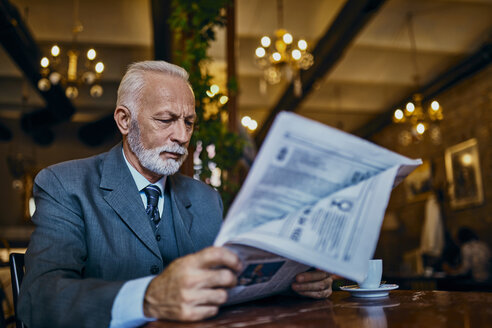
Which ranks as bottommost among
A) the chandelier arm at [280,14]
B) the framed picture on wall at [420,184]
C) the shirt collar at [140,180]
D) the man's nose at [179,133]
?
the framed picture on wall at [420,184]

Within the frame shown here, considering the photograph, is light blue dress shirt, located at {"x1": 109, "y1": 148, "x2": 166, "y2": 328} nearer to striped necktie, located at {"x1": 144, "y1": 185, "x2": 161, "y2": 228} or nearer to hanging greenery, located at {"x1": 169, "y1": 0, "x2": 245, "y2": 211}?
striped necktie, located at {"x1": 144, "y1": 185, "x2": 161, "y2": 228}

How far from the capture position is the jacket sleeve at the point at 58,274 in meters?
0.88

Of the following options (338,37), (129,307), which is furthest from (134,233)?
(338,37)

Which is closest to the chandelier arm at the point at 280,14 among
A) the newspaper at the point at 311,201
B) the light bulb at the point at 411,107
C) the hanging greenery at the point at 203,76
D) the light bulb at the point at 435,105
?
the light bulb at the point at 411,107

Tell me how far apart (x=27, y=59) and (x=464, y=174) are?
7.37 meters

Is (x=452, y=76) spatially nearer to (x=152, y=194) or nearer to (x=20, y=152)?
(x=152, y=194)

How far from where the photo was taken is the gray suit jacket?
901mm

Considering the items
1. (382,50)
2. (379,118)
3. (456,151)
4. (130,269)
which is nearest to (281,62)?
(382,50)

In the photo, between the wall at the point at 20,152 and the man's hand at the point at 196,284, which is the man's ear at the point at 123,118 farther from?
the wall at the point at 20,152

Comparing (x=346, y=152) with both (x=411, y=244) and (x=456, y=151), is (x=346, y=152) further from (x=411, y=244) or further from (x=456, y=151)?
(x=411, y=244)

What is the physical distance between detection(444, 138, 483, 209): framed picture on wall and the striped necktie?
7.08m

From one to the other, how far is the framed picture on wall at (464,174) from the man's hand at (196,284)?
296 inches

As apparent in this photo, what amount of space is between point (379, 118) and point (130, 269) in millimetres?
10533

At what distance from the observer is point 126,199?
134cm
